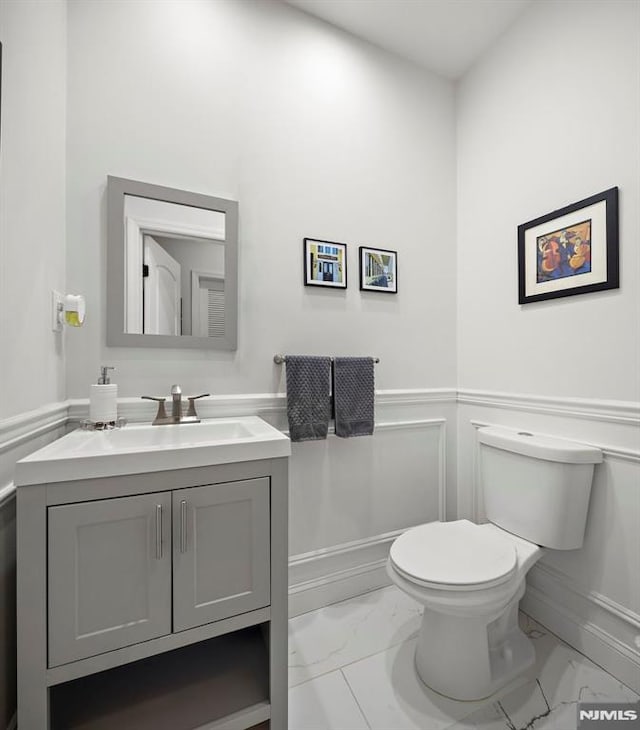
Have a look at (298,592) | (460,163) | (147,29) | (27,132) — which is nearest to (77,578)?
(298,592)

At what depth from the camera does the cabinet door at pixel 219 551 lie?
94 cm

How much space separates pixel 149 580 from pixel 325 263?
4.39ft

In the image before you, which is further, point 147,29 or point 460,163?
point 460,163

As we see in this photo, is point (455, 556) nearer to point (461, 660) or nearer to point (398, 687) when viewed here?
point (461, 660)

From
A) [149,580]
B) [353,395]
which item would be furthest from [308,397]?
[149,580]

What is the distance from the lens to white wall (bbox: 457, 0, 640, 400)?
1.28 meters

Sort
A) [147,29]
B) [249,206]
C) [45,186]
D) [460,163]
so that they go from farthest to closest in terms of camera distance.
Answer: [460,163]
[249,206]
[147,29]
[45,186]

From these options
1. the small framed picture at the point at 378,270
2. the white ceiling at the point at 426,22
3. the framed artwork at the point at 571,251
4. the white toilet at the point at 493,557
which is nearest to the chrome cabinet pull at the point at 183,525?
the white toilet at the point at 493,557

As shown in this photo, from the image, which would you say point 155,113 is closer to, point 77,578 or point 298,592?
point 77,578

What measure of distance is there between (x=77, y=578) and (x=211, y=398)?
72cm

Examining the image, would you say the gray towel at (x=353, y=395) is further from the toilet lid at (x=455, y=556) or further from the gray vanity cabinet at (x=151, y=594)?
the gray vanity cabinet at (x=151, y=594)

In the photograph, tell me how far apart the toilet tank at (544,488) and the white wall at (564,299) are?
8 cm

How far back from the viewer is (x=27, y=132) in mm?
952

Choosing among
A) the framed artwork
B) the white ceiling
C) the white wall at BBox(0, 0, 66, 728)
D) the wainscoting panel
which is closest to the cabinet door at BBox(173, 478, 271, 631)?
the white wall at BBox(0, 0, 66, 728)
